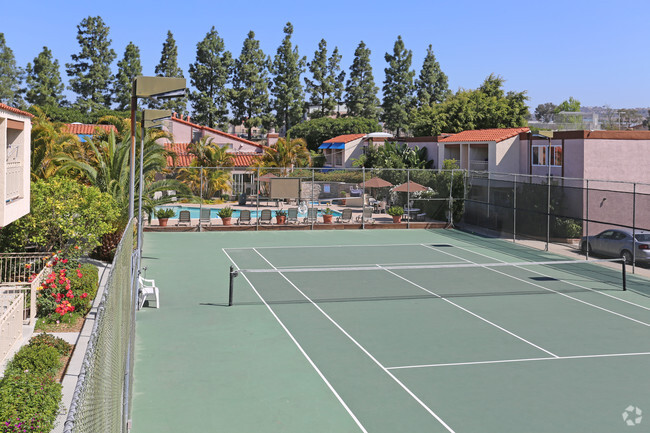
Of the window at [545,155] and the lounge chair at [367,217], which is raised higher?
the window at [545,155]

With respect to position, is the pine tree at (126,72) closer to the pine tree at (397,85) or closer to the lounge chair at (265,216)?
the pine tree at (397,85)

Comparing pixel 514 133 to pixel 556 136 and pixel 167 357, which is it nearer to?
pixel 556 136

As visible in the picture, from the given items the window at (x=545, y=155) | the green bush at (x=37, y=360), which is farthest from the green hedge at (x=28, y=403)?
the window at (x=545, y=155)

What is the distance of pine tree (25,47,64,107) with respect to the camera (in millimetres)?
98000

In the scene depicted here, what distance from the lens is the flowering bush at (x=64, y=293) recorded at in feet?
55.3

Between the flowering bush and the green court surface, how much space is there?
148 cm

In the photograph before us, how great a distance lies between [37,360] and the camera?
1281cm

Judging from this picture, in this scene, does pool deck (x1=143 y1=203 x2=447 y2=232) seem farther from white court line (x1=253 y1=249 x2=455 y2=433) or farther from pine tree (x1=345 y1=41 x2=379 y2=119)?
pine tree (x1=345 y1=41 x2=379 y2=119)

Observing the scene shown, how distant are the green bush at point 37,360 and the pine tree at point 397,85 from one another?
94350 millimetres

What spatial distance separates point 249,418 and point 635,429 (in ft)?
19.0

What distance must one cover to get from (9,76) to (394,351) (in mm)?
105246

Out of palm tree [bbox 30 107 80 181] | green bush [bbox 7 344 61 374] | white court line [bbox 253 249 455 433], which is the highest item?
palm tree [bbox 30 107 80 181]

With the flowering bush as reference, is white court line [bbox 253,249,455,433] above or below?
below

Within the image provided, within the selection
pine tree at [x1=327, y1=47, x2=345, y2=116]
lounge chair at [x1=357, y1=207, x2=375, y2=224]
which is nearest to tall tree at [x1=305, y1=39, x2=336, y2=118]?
pine tree at [x1=327, y1=47, x2=345, y2=116]
